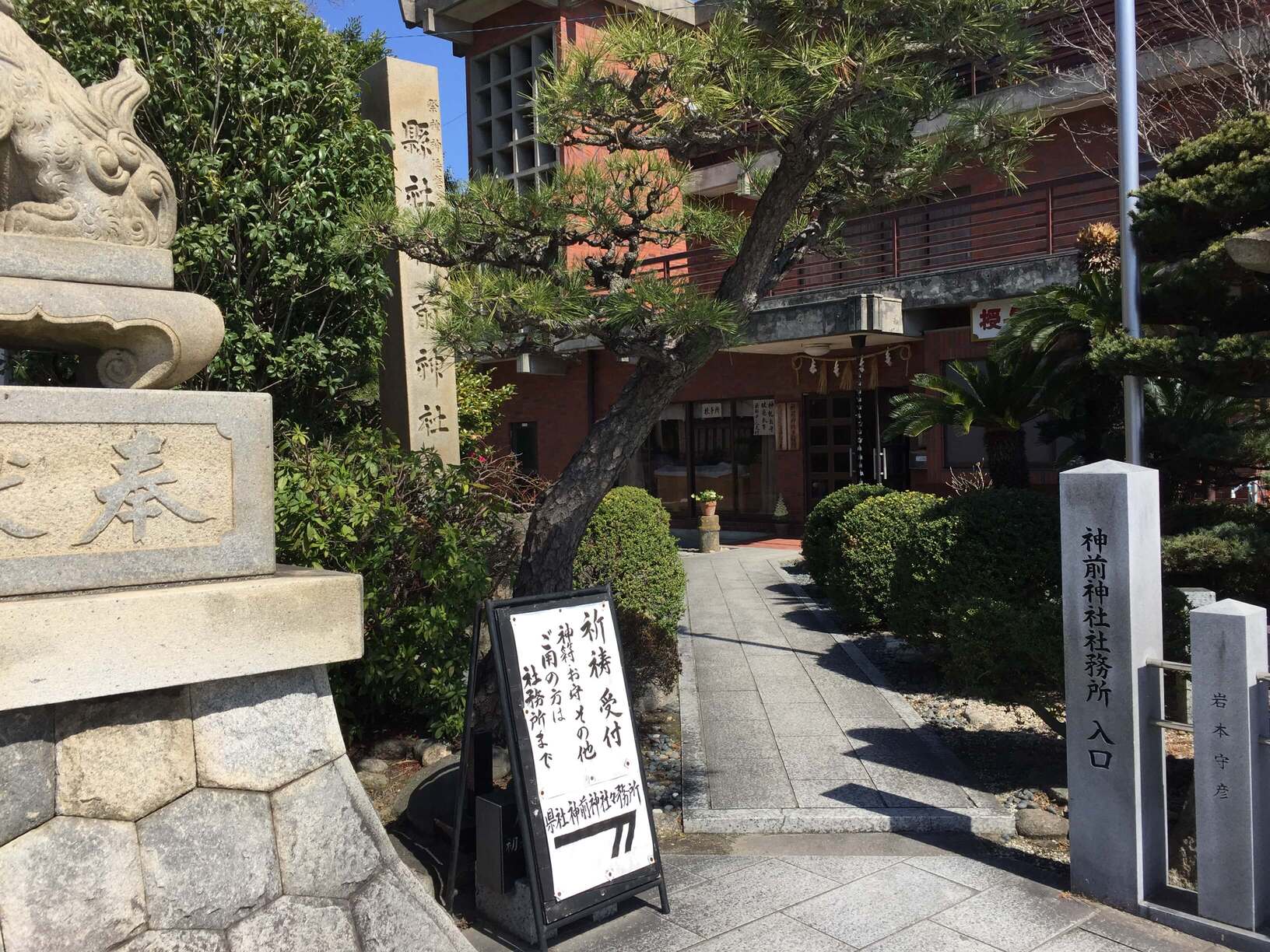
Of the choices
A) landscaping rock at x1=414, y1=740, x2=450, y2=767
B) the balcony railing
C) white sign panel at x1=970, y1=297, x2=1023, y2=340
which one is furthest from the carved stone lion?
white sign panel at x1=970, y1=297, x2=1023, y2=340

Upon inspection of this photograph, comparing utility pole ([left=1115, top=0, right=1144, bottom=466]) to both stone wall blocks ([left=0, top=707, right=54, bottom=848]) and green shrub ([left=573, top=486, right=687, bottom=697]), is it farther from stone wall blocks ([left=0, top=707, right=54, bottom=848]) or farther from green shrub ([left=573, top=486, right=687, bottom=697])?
stone wall blocks ([left=0, top=707, right=54, bottom=848])

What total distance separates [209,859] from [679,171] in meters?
4.35

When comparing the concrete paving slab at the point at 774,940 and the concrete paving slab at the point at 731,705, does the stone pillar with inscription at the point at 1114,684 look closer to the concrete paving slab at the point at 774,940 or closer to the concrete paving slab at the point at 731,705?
the concrete paving slab at the point at 774,940

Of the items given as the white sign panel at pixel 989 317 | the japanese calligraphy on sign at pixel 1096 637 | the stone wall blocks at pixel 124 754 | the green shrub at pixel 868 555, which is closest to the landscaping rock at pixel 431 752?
the stone wall blocks at pixel 124 754

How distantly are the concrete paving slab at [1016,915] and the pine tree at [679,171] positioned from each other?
2.81 m

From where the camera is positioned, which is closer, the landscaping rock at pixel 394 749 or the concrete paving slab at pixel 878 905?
the concrete paving slab at pixel 878 905

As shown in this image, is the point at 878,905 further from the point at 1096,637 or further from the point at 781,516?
the point at 781,516

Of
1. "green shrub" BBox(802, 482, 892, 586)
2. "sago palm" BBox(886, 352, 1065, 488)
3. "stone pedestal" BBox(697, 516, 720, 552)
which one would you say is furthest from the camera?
"stone pedestal" BBox(697, 516, 720, 552)

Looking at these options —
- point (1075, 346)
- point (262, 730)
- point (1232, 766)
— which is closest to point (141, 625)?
point (262, 730)

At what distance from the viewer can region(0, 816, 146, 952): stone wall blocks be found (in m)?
2.68

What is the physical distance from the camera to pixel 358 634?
336 centimetres

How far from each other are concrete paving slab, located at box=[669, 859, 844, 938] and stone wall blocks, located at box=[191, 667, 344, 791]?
1885mm

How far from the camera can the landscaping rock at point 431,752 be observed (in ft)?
19.5

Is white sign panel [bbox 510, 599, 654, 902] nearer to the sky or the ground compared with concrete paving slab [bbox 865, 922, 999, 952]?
nearer to the sky
